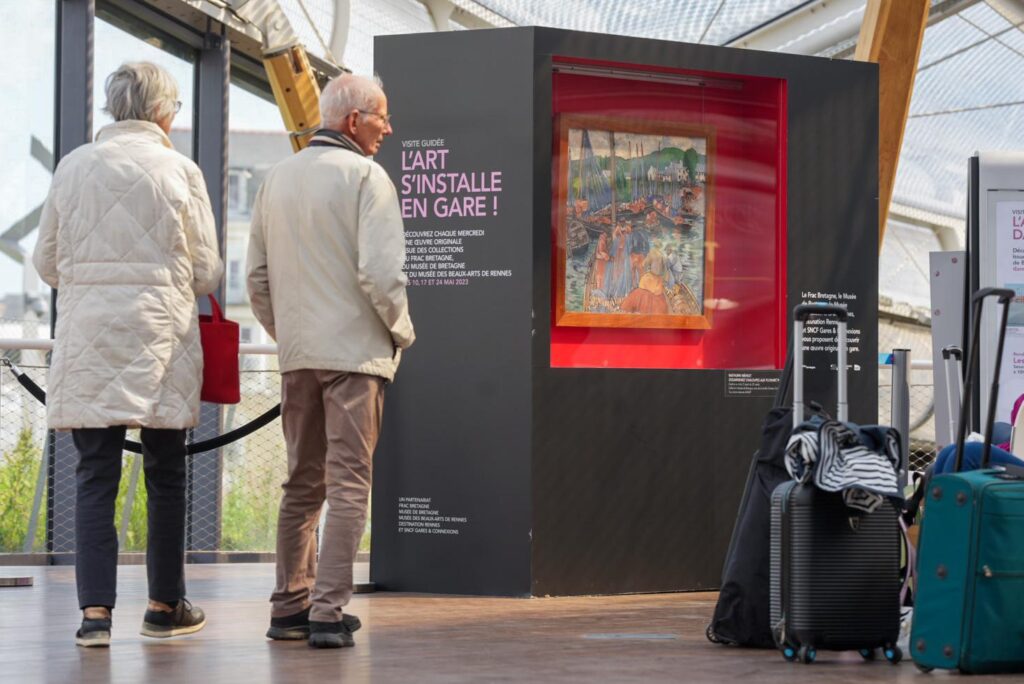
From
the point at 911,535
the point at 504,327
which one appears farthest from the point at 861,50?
the point at 911,535

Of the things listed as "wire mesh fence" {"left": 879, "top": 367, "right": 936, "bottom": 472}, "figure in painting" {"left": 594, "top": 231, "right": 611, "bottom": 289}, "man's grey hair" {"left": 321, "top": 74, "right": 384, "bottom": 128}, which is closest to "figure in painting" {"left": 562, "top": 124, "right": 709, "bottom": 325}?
"figure in painting" {"left": 594, "top": 231, "right": 611, "bottom": 289}

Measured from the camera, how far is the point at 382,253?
4465 mm

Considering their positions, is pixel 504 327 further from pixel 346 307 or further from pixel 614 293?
pixel 346 307

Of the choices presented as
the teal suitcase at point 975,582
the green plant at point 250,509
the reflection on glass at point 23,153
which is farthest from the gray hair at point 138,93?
the green plant at point 250,509

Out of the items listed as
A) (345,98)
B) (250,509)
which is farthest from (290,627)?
(250,509)

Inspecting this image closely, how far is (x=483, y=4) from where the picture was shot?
13422 millimetres

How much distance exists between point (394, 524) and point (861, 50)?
3550 mm

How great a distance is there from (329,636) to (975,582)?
180cm

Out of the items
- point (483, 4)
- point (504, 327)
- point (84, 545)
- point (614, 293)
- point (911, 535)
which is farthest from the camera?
point (483, 4)

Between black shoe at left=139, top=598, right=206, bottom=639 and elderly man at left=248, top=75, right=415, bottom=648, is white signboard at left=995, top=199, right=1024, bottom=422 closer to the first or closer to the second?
elderly man at left=248, top=75, right=415, bottom=648

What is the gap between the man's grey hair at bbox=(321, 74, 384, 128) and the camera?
4676mm

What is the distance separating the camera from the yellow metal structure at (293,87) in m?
7.35

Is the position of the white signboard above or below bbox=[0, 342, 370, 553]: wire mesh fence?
above

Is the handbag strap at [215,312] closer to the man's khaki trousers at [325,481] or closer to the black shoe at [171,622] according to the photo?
the man's khaki trousers at [325,481]
